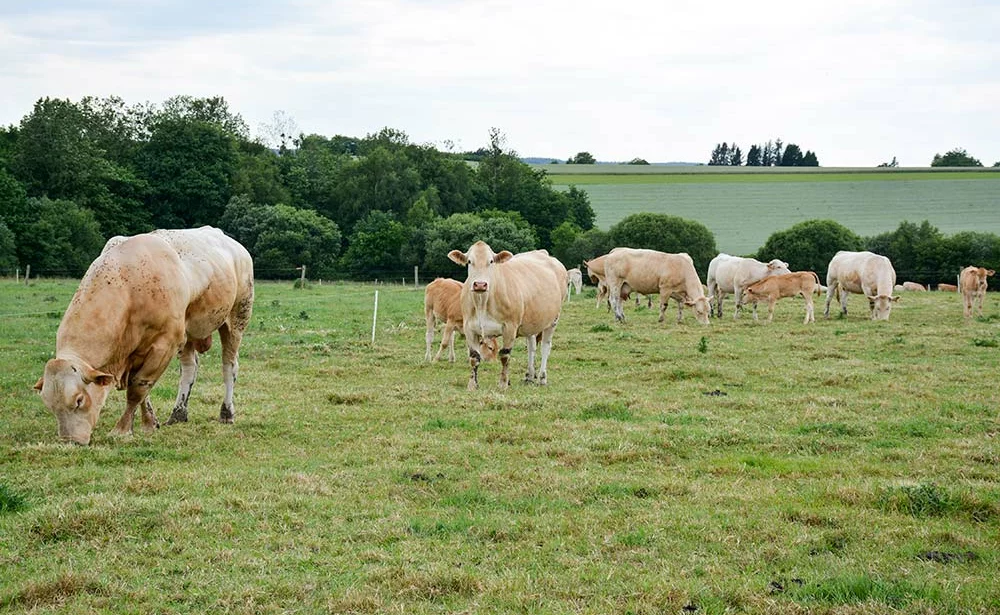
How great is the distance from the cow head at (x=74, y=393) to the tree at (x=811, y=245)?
61095 mm

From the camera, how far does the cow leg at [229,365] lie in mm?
10938

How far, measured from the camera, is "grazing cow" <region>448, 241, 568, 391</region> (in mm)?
13678

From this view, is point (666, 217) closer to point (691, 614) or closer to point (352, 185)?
point (352, 185)

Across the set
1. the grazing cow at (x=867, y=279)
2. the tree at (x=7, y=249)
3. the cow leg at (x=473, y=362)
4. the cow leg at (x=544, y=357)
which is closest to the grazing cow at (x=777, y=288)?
the grazing cow at (x=867, y=279)

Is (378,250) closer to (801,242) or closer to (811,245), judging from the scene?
(801,242)

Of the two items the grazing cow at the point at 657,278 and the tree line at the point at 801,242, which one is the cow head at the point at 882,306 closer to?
Result: the grazing cow at the point at 657,278

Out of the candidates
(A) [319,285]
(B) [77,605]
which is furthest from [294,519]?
(A) [319,285]

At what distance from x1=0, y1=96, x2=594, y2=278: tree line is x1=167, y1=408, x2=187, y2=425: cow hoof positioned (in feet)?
125

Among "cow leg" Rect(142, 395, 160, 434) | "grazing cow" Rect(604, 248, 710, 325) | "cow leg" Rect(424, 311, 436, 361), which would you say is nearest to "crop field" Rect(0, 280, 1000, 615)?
"cow leg" Rect(142, 395, 160, 434)

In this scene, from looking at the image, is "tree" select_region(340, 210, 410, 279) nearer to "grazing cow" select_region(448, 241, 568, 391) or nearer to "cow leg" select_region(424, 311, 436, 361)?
"cow leg" select_region(424, 311, 436, 361)

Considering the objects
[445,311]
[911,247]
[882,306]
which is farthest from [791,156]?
[445,311]

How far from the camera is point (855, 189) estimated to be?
8944 centimetres

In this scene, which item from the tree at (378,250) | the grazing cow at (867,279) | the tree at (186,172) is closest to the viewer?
the grazing cow at (867,279)

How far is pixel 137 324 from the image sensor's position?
945 cm
